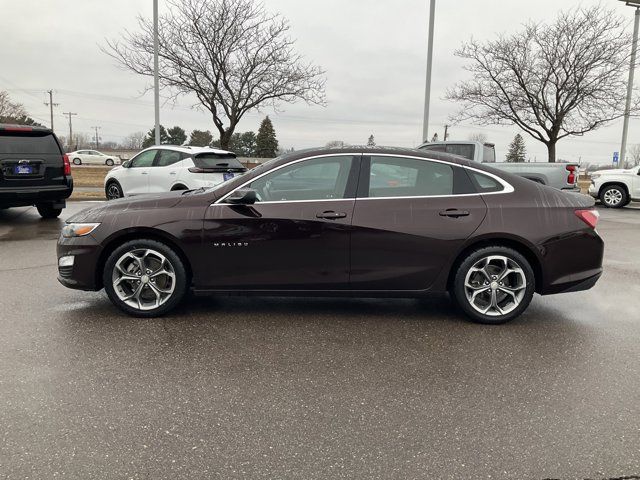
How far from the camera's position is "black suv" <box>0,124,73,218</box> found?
9461 millimetres

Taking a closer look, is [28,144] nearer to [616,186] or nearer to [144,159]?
[144,159]

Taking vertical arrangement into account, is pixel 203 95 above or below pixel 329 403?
above

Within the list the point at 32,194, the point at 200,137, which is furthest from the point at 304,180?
the point at 200,137

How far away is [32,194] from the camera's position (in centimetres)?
981

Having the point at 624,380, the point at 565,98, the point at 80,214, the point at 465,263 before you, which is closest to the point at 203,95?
the point at 565,98

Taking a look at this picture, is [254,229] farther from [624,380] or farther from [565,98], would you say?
[565,98]

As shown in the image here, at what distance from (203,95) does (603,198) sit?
50.0 ft

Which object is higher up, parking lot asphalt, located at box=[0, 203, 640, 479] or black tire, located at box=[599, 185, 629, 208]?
black tire, located at box=[599, 185, 629, 208]

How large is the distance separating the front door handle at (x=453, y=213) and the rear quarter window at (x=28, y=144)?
8.58 m

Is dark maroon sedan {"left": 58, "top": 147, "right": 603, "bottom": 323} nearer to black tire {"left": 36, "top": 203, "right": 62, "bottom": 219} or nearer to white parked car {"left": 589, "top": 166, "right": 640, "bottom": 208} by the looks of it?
black tire {"left": 36, "top": 203, "right": 62, "bottom": 219}

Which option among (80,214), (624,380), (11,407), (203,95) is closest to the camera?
(11,407)

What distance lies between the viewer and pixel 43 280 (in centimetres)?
594

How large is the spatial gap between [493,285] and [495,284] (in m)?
0.02

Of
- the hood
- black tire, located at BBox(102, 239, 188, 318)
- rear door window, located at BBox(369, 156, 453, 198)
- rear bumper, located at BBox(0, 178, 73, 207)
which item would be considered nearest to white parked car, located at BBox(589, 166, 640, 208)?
rear door window, located at BBox(369, 156, 453, 198)
